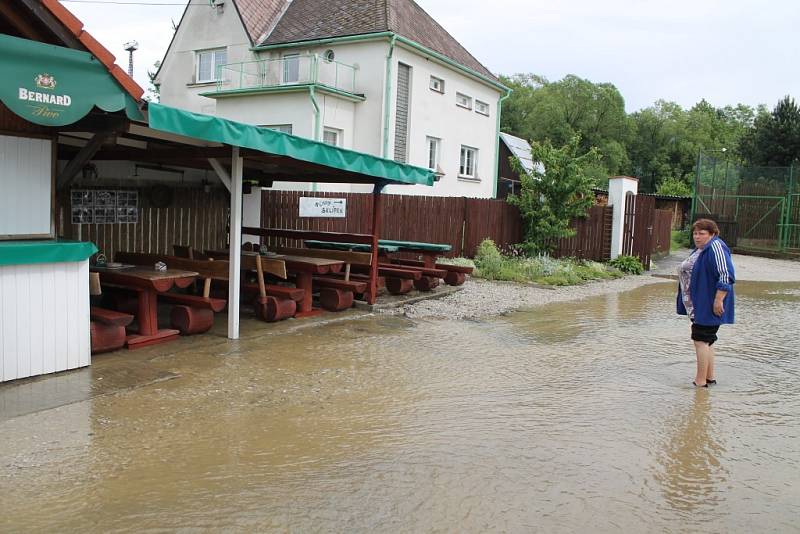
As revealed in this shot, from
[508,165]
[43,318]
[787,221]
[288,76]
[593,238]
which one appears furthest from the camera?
[508,165]

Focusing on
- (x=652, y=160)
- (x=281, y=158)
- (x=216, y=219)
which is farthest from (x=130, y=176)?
(x=652, y=160)

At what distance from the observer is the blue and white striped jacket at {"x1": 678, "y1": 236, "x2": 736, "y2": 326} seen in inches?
261

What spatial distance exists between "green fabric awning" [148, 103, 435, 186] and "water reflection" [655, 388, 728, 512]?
4.91 meters

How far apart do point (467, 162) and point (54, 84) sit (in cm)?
2202

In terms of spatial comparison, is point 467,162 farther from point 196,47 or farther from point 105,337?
point 105,337

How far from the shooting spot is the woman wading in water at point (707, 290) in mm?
6645

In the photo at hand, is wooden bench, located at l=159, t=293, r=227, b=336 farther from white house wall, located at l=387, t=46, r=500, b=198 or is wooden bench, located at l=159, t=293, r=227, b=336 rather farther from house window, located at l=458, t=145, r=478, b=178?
house window, located at l=458, t=145, r=478, b=178

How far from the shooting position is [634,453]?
16.6ft

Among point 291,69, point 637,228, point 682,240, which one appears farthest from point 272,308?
point 682,240

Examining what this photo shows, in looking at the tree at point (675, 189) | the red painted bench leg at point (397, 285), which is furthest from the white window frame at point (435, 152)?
the tree at point (675, 189)

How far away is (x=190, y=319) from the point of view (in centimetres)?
826

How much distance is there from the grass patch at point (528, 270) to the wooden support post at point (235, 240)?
8433 mm

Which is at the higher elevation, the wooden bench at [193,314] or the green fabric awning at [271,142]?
the green fabric awning at [271,142]

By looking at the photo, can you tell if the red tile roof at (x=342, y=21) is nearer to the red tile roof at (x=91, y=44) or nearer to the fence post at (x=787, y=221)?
the fence post at (x=787, y=221)
